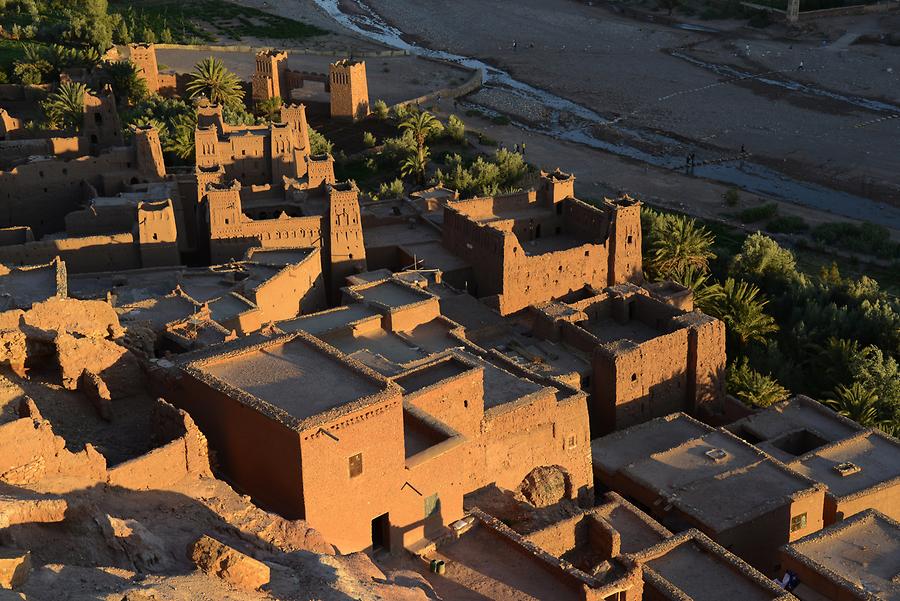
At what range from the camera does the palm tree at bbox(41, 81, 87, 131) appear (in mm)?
44969

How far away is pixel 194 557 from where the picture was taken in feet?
40.3

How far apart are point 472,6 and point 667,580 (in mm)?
69087

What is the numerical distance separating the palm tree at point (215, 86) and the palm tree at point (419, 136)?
722 cm

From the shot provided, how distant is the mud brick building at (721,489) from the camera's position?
769 inches

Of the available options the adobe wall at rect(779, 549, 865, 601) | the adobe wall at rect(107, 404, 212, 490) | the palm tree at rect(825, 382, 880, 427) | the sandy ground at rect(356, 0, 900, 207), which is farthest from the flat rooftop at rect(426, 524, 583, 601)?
the sandy ground at rect(356, 0, 900, 207)

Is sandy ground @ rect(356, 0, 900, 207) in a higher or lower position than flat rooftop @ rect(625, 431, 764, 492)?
lower

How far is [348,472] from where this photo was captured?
14.9 metres

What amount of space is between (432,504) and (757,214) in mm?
30161

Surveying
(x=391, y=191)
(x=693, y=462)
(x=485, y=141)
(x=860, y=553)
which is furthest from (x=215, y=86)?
(x=860, y=553)

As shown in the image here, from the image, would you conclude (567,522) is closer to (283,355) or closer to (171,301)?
(283,355)

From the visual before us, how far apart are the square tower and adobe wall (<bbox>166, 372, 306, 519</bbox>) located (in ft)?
121

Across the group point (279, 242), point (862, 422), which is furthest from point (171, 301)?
point (862, 422)

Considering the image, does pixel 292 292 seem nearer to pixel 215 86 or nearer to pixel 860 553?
pixel 860 553

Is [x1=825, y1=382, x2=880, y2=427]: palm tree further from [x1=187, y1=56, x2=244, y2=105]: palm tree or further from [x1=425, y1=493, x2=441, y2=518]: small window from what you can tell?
[x1=187, y1=56, x2=244, y2=105]: palm tree
